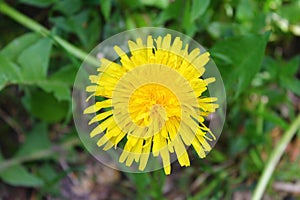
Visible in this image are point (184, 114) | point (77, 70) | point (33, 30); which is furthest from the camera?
point (33, 30)

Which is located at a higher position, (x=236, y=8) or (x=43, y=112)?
(x=236, y=8)

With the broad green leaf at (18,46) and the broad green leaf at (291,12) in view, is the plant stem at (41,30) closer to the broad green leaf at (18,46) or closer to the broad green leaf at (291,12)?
the broad green leaf at (18,46)

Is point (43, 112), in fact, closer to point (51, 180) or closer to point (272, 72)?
point (51, 180)

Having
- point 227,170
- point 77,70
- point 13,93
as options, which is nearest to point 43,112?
point 13,93

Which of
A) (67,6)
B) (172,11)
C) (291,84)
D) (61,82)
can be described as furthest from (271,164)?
(67,6)

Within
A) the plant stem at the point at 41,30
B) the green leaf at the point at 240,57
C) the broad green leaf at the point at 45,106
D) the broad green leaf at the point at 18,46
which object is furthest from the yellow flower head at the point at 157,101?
the broad green leaf at the point at 45,106
